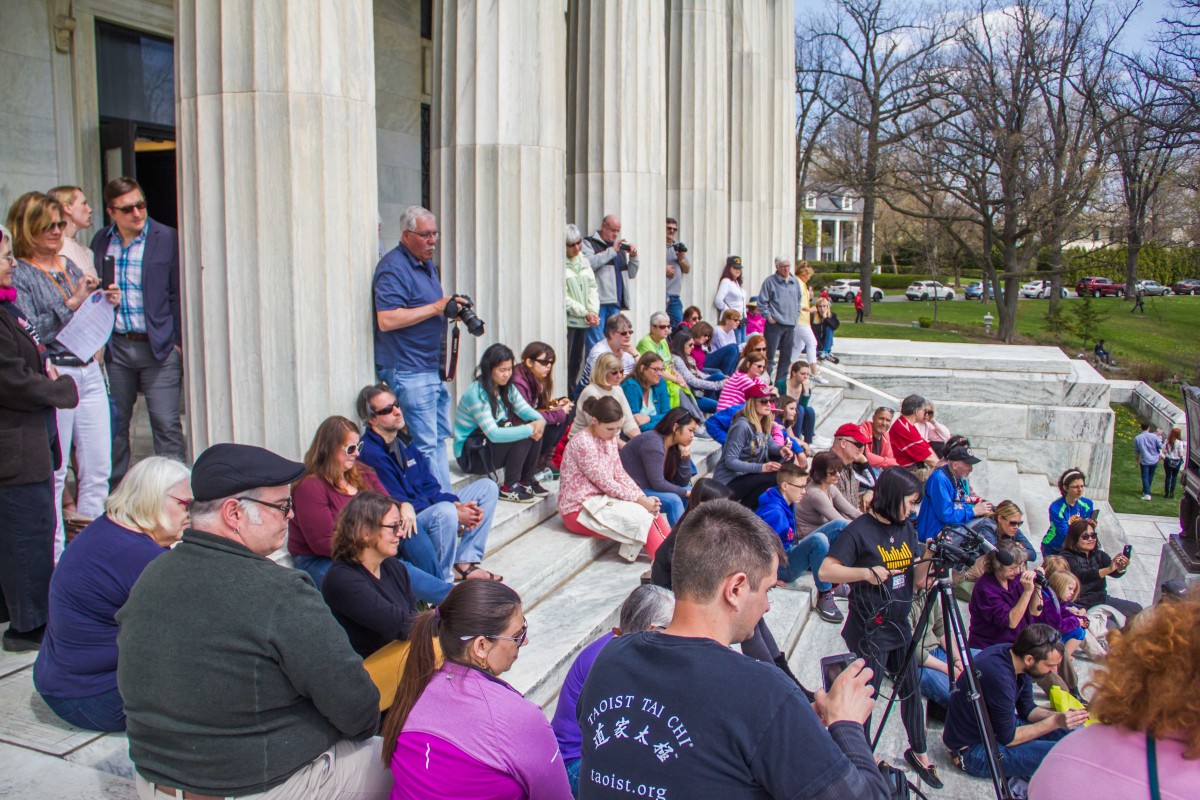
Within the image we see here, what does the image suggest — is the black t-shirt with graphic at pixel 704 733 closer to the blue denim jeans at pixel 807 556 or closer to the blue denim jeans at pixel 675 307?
the blue denim jeans at pixel 807 556

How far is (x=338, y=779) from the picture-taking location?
130 inches

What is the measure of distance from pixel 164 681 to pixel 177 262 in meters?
3.61

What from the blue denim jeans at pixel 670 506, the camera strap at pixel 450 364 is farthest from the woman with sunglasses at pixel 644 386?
the camera strap at pixel 450 364

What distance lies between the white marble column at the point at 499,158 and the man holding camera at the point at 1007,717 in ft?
14.2

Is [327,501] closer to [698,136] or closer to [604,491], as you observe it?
[604,491]

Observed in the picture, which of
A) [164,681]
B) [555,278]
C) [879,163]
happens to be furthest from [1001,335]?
[164,681]

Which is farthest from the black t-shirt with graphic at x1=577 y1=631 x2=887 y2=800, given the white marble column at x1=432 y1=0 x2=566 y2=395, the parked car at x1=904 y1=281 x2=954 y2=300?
the parked car at x1=904 y1=281 x2=954 y2=300

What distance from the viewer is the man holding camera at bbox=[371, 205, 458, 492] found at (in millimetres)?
6254

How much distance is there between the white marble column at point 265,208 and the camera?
5594 millimetres

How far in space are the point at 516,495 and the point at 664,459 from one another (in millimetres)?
1139

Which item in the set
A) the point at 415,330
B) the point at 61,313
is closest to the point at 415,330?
the point at 415,330

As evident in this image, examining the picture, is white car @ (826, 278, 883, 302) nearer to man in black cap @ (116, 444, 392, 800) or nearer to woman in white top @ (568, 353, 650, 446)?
woman in white top @ (568, 353, 650, 446)

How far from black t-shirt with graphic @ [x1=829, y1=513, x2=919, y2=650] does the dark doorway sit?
722 centimetres

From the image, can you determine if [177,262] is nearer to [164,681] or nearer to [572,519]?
[572,519]
